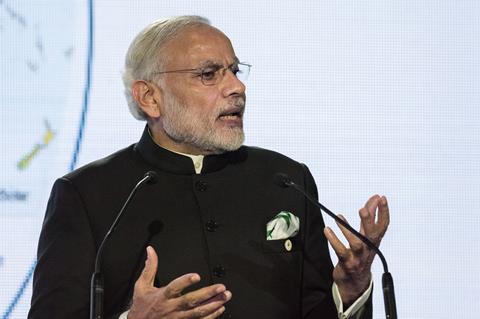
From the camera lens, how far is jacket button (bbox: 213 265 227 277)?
275cm

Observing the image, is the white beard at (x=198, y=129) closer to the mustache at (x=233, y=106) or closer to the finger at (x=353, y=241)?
the mustache at (x=233, y=106)

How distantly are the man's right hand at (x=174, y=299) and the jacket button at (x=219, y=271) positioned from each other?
342 mm

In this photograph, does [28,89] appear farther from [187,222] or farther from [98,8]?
[187,222]

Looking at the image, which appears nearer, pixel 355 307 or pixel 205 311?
pixel 205 311

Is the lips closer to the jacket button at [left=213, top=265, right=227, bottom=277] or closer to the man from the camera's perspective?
the man

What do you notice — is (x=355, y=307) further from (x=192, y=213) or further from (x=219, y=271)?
(x=192, y=213)

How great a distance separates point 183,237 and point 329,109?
0.83 m

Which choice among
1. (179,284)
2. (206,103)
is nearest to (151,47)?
(206,103)

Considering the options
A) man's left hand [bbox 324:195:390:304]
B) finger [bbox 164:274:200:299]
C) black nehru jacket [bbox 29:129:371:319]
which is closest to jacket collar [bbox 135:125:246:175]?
black nehru jacket [bbox 29:129:371:319]

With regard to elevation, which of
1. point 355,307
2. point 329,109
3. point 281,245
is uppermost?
point 329,109

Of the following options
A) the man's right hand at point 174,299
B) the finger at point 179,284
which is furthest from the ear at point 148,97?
the finger at point 179,284

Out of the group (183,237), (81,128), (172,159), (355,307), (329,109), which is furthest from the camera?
(329,109)

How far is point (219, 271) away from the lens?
2.75 metres

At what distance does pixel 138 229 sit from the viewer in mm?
2803
